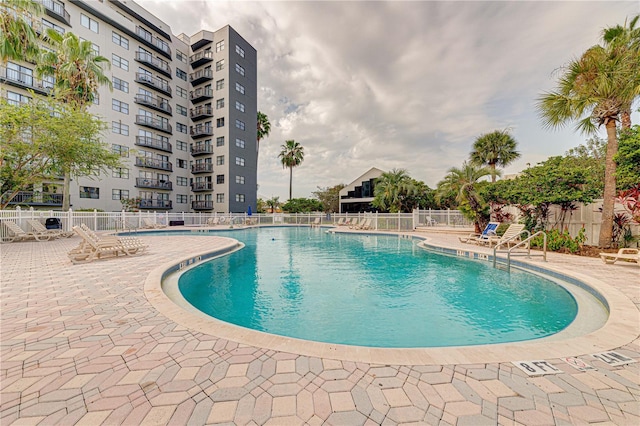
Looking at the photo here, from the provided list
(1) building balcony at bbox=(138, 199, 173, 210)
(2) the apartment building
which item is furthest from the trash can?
(1) building balcony at bbox=(138, 199, 173, 210)

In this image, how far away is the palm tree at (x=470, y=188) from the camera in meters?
13.9

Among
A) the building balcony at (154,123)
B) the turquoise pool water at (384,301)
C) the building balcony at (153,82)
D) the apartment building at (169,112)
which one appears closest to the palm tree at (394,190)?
the turquoise pool water at (384,301)

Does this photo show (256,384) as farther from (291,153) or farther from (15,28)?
(291,153)

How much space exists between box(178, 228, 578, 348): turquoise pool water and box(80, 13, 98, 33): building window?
30.3 metres

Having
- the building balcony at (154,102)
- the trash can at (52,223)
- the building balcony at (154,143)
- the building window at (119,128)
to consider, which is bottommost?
the trash can at (52,223)

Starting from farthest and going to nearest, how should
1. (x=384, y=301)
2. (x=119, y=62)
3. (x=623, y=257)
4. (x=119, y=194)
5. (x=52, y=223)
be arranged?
(x=119, y=62) → (x=119, y=194) → (x=52, y=223) → (x=623, y=257) → (x=384, y=301)

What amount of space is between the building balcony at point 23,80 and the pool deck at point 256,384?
1076 inches

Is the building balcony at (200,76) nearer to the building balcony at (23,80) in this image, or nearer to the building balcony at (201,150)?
the building balcony at (201,150)

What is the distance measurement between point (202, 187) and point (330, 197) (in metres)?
20.5

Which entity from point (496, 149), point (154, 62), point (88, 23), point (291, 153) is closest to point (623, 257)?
point (496, 149)

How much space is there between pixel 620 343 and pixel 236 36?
38.2 metres

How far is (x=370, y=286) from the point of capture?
614 centimetres

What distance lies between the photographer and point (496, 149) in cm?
2216

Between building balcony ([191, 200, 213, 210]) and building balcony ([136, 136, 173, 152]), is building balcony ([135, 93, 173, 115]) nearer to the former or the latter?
building balcony ([136, 136, 173, 152])
